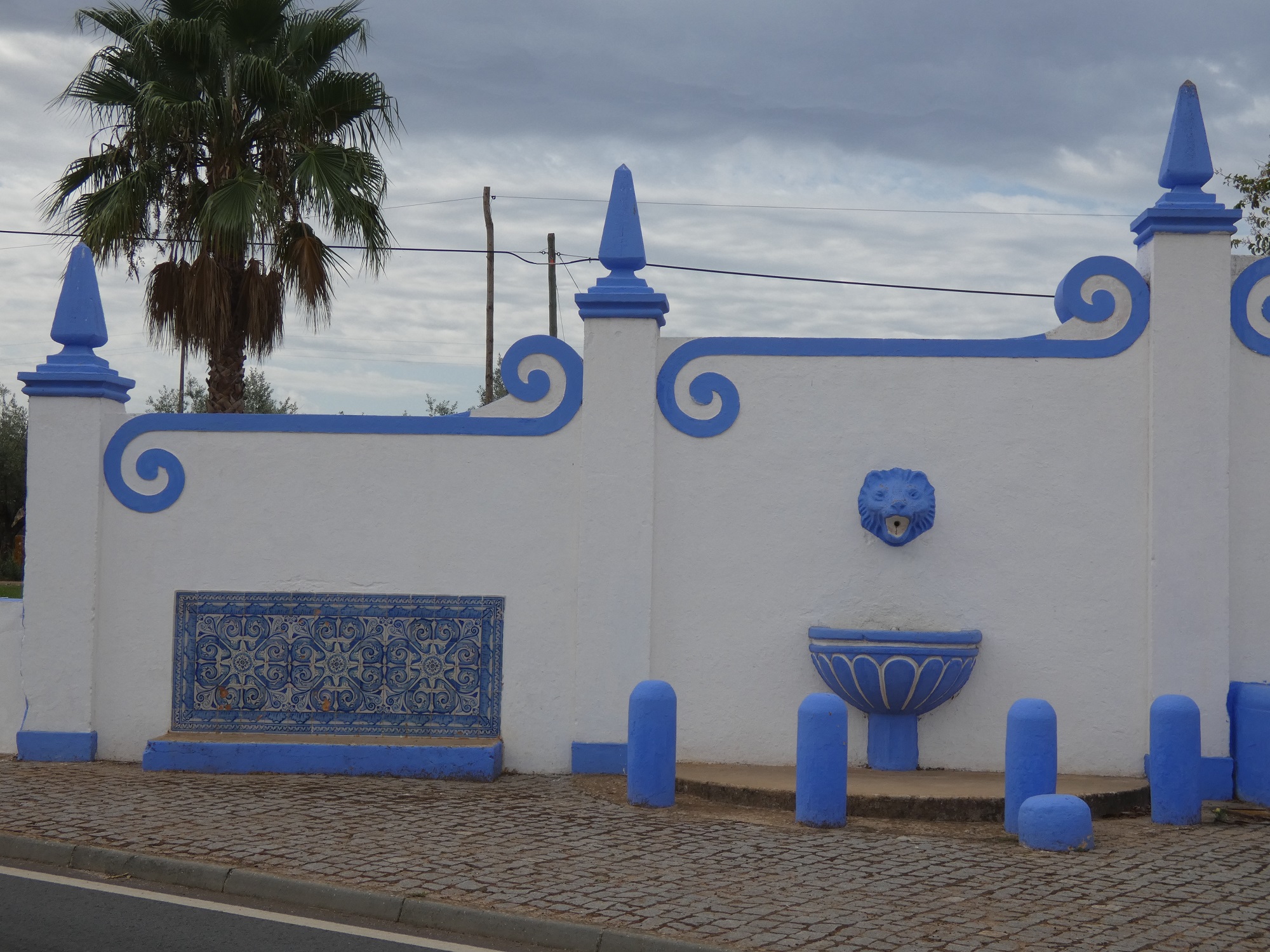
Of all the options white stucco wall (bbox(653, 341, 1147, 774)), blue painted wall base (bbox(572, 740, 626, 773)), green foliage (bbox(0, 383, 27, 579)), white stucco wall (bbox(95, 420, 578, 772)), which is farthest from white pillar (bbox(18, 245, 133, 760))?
green foliage (bbox(0, 383, 27, 579))

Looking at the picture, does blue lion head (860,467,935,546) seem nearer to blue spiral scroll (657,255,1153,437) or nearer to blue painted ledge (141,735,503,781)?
blue spiral scroll (657,255,1153,437)

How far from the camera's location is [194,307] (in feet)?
43.7

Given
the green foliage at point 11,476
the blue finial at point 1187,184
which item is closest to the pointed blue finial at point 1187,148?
the blue finial at point 1187,184

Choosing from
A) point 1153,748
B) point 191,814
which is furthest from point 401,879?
point 1153,748

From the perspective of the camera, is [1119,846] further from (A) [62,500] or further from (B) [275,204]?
(B) [275,204]

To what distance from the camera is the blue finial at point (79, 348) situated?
8.88 metres

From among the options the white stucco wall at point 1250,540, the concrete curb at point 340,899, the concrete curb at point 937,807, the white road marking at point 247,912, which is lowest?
the white road marking at point 247,912

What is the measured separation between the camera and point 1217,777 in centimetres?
806

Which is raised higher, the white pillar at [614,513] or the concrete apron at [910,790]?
the white pillar at [614,513]

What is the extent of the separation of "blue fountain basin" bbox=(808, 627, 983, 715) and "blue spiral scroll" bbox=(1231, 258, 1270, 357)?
8.53ft

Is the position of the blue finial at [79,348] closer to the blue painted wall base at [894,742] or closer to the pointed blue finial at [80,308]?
the pointed blue finial at [80,308]

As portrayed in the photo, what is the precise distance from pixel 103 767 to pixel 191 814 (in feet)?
6.04

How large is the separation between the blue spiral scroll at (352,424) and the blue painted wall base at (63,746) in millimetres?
1627

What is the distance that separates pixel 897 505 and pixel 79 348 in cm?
585
